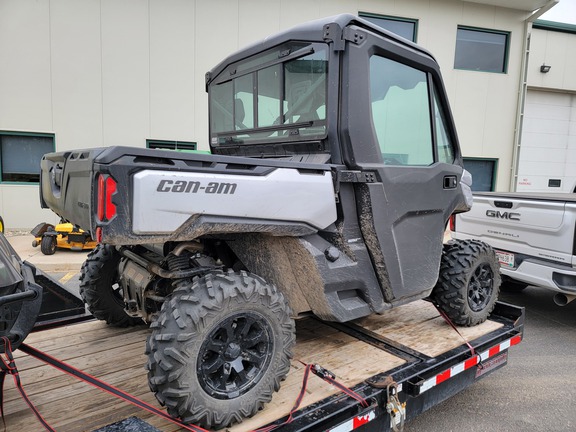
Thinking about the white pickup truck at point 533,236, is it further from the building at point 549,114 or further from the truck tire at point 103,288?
the building at point 549,114

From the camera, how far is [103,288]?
3338 millimetres

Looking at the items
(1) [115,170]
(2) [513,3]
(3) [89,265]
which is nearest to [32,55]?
(3) [89,265]

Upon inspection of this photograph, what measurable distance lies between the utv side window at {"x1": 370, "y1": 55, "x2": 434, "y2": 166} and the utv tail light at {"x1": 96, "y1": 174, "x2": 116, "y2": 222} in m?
1.69

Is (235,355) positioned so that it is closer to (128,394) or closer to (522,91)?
(128,394)

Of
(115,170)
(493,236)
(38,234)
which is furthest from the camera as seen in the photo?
(38,234)

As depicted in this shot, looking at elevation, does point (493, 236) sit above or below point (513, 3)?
below

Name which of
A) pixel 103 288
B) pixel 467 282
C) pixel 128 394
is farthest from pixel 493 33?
pixel 128 394

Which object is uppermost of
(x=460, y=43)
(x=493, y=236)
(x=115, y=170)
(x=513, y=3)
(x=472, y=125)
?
(x=513, y=3)

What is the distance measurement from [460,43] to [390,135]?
11.5 metres

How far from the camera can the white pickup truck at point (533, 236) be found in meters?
4.50

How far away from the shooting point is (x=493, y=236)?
5402mm

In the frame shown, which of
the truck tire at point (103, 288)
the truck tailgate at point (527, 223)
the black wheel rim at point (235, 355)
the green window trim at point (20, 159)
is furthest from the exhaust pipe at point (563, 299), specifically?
the green window trim at point (20, 159)

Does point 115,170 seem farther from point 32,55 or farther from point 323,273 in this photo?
point 32,55

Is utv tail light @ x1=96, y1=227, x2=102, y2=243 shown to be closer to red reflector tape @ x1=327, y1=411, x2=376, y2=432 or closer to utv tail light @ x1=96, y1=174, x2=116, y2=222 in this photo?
utv tail light @ x1=96, y1=174, x2=116, y2=222
